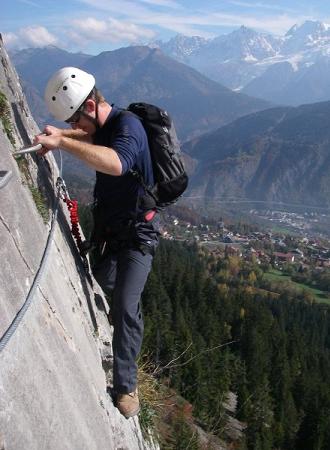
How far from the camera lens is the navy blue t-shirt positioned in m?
5.56

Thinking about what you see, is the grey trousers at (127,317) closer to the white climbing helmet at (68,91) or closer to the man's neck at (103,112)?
the man's neck at (103,112)

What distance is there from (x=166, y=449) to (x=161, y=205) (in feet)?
19.0

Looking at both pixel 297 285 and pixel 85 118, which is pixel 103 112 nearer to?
pixel 85 118

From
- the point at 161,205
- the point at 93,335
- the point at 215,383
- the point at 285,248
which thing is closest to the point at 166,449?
the point at 93,335

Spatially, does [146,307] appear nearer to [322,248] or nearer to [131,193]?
[131,193]

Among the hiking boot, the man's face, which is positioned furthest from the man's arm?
the hiking boot

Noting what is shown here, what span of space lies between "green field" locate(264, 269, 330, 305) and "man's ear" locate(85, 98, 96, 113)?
122 m

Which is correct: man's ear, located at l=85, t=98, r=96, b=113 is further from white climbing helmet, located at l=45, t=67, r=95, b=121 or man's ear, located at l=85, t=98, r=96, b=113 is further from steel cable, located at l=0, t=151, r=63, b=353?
steel cable, located at l=0, t=151, r=63, b=353

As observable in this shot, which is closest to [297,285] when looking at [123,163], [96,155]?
[123,163]

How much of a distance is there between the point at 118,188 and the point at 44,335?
2683 mm

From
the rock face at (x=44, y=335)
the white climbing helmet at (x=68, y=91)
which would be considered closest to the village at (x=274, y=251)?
the rock face at (x=44, y=335)

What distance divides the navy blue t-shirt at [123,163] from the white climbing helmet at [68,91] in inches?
19.8

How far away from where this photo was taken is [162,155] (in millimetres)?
6324

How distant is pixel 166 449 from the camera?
10047 millimetres
